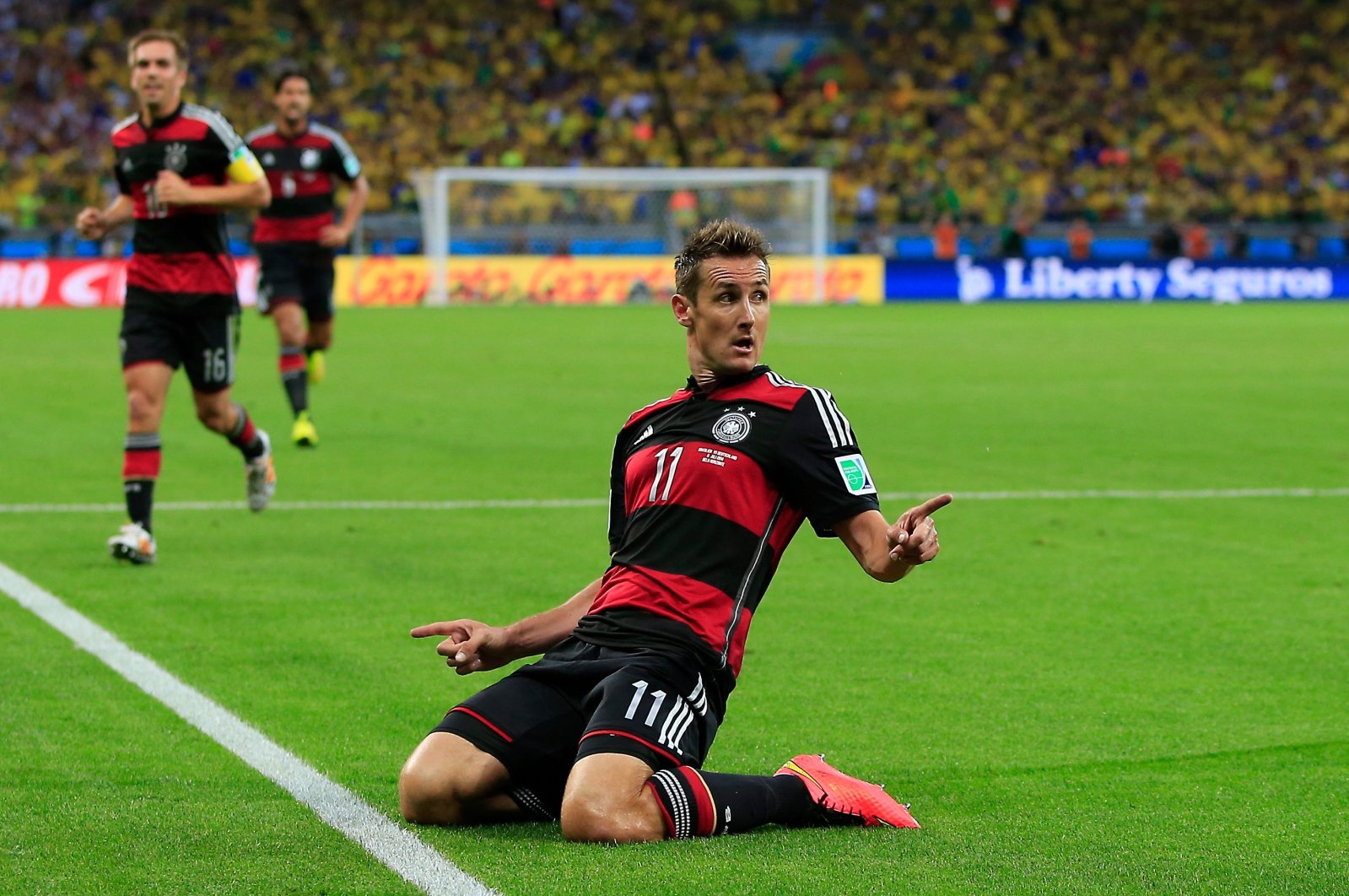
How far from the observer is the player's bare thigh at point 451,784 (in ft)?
13.6

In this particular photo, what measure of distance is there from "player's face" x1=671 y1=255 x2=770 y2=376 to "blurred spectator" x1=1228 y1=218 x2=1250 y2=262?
114 feet

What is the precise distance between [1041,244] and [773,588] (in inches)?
1233

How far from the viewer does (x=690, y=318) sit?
14.9ft

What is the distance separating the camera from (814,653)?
20.5ft

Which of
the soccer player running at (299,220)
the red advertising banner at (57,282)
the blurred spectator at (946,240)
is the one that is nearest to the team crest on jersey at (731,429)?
the soccer player running at (299,220)

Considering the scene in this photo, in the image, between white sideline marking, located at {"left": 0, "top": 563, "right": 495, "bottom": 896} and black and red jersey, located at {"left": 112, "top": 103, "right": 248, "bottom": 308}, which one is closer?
white sideline marking, located at {"left": 0, "top": 563, "right": 495, "bottom": 896}

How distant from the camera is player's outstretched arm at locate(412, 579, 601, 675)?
4277mm

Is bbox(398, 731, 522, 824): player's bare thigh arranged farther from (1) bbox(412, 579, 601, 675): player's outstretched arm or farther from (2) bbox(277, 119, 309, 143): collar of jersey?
(2) bbox(277, 119, 309, 143): collar of jersey

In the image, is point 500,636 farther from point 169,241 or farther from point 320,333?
point 320,333

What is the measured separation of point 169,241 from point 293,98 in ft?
15.0

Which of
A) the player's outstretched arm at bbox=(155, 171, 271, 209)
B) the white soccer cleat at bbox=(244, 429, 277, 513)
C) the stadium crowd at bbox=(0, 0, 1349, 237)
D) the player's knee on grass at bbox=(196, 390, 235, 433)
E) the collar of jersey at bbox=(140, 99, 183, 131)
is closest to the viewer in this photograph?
the player's outstretched arm at bbox=(155, 171, 271, 209)

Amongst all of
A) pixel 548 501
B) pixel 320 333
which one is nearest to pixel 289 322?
pixel 320 333

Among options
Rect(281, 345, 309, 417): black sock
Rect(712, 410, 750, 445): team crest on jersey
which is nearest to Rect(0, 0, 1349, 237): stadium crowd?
Rect(281, 345, 309, 417): black sock

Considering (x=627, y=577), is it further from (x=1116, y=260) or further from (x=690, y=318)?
(x=1116, y=260)
